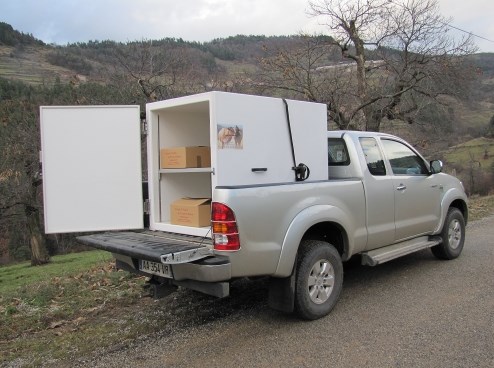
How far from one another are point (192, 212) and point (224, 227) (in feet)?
3.36

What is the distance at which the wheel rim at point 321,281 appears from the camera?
4.58m

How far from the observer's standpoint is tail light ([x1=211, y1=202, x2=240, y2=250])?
3.89m

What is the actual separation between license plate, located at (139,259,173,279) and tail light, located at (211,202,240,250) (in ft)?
1.99

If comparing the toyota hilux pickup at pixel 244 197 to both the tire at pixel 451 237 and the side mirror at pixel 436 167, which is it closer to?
the side mirror at pixel 436 167

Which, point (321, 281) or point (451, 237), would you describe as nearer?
point (321, 281)

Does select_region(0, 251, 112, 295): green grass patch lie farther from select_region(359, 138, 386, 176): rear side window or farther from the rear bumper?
select_region(359, 138, 386, 176): rear side window

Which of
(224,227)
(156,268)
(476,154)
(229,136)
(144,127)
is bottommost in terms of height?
(156,268)

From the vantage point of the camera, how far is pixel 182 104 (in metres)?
4.71

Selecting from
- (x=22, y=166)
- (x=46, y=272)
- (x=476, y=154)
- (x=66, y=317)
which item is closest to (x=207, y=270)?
(x=66, y=317)

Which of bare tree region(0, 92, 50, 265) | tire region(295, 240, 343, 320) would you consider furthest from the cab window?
bare tree region(0, 92, 50, 265)

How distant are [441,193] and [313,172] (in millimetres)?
2718

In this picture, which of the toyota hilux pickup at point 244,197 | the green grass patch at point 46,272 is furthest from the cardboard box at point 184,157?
the green grass patch at point 46,272

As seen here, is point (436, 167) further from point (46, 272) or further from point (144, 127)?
point (46, 272)

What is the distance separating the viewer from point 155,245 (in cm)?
428
